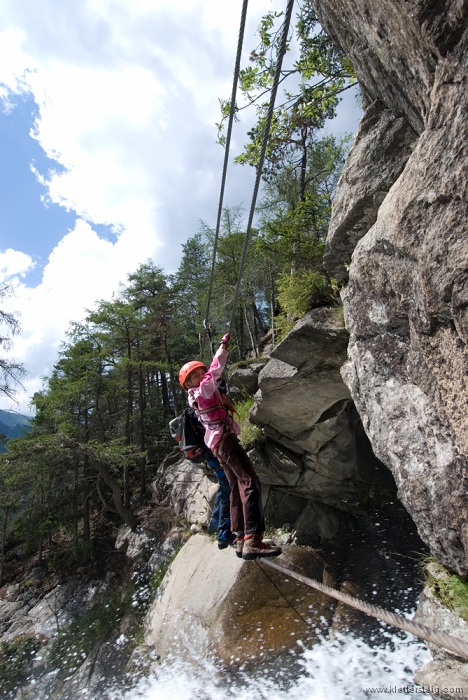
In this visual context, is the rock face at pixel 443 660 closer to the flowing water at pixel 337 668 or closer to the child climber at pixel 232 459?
the flowing water at pixel 337 668

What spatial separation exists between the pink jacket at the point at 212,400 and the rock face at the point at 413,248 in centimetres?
224

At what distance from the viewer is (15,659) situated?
40.7ft

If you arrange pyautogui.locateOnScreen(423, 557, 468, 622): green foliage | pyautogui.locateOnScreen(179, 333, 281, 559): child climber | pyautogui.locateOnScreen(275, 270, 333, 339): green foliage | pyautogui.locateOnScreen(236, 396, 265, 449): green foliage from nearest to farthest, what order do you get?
pyautogui.locateOnScreen(179, 333, 281, 559): child climber, pyautogui.locateOnScreen(423, 557, 468, 622): green foliage, pyautogui.locateOnScreen(275, 270, 333, 339): green foliage, pyautogui.locateOnScreen(236, 396, 265, 449): green foliage

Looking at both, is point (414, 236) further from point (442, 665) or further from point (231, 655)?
point (231, 655)

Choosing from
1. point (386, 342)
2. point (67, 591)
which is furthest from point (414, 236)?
point (67, 591)

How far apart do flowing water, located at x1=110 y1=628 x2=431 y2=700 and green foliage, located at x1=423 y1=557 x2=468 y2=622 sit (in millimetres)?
1313

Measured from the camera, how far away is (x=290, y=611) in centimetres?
760

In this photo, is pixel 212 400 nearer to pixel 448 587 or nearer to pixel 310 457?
pixel 448 587

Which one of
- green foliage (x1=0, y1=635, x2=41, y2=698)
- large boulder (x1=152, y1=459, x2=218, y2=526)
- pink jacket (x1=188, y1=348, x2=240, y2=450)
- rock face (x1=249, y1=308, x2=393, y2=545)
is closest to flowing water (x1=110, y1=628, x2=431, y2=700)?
rock face (x1=249, y1=308, x2=393, y2=545)

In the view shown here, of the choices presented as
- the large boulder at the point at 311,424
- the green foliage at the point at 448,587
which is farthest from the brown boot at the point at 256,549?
the large boulder at the point at 311,424

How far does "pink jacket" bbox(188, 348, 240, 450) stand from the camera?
465 cm

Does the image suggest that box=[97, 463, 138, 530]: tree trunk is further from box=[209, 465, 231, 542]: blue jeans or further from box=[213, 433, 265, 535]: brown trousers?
box=[213, 433, 265, 535]: brown trousers

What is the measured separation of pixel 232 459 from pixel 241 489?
0.37 metres

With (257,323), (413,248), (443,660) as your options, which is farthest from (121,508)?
(413,248)
